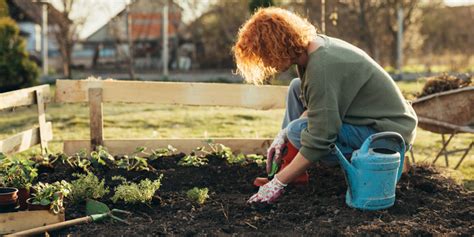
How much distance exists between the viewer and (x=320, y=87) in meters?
3.44

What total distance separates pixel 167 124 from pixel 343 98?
5.43 meters

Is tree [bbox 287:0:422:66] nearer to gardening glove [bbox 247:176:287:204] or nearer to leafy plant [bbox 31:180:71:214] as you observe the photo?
gardening glove [bbox 247:176:287:204]

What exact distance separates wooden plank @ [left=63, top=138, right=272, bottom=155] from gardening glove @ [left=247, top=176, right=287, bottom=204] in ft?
5.26

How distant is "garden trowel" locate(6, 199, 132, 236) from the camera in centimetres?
307

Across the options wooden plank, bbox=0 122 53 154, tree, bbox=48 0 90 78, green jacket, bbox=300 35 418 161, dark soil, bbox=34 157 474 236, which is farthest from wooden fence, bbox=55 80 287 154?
tree, bbox=48 0 90 78

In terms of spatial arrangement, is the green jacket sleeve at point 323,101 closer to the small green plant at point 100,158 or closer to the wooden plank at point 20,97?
the small green plant at point 100,158

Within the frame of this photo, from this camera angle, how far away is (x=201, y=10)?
767 inches

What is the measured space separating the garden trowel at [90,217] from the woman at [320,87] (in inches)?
31.2

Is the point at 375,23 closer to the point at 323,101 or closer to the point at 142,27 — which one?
the point at 142,27

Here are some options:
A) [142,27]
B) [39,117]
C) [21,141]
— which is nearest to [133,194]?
[21,141]

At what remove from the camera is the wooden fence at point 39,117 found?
4715 mm

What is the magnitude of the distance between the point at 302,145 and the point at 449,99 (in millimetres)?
2136

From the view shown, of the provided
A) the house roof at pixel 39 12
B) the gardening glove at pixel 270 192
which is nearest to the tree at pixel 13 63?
the house roof at pixel 39 12

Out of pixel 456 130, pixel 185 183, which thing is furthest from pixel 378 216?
pixel 456 130
